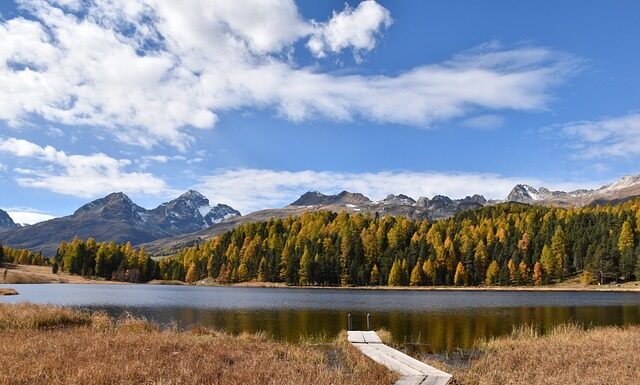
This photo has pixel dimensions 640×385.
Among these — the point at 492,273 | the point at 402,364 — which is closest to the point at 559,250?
the point at 492,273

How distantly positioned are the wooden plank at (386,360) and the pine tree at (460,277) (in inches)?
5556

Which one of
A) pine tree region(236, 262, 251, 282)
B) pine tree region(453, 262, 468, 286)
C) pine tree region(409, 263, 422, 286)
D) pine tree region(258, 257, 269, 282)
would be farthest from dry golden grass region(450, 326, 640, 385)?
pine tree region(236, 262, 251, 282)

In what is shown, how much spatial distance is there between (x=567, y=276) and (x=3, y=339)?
176 meters

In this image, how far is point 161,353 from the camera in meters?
21.6

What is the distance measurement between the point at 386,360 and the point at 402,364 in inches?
56.9

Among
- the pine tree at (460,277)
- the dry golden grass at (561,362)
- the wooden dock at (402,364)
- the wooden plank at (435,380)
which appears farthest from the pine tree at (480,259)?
the wooden plank at (435,380)

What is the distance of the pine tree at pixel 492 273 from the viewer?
163m

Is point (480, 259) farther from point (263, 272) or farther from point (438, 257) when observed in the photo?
point (263, 272)

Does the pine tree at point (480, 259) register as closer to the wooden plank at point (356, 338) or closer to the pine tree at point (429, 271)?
the pine tree at point (429, 271)

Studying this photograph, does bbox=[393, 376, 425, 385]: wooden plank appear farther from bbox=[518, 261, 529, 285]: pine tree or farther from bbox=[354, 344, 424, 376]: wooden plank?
bbox=[518, 261, 529, 285]: pine tree

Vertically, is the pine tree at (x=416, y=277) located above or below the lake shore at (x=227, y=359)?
above

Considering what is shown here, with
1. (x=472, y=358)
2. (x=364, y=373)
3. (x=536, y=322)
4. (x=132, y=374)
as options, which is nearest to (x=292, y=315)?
(x=536, y=322)

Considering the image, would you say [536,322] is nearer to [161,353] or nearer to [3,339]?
[161,353]

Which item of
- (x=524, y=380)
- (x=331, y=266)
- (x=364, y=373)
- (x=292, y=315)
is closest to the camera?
(x=524, y=380)
